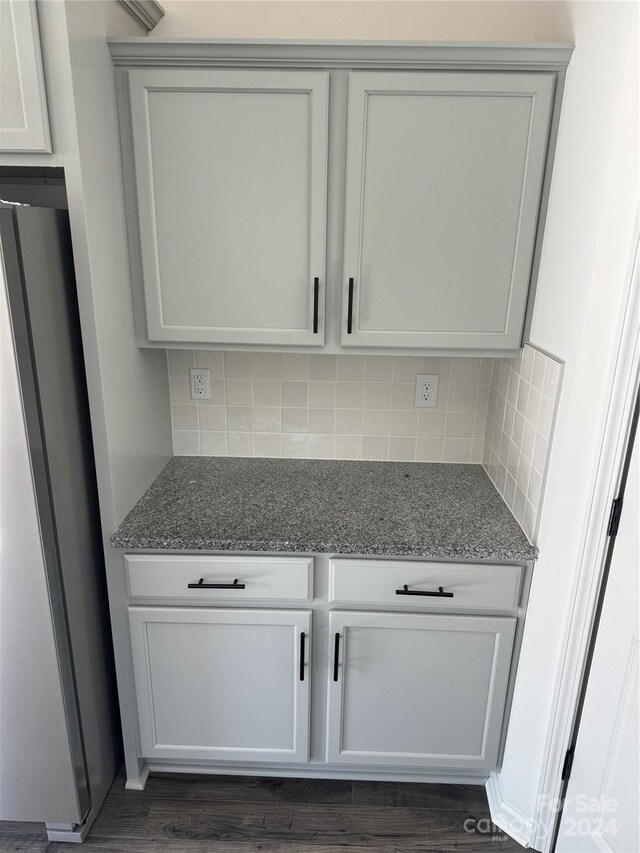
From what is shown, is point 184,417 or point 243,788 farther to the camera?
point 184,417

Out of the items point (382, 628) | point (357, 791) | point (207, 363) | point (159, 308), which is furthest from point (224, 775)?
point (159, 308)

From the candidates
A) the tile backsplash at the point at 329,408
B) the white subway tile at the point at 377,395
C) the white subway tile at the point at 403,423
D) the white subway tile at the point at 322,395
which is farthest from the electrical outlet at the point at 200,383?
the white subway tile at the point at 403,423

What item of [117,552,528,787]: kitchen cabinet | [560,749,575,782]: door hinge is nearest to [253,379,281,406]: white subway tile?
[117,552,528,787]: kitchen cabinet

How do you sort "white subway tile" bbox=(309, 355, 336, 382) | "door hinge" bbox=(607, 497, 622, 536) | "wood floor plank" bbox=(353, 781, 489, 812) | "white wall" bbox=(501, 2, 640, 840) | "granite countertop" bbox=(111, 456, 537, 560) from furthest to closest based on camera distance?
"white subway tile" bbox=(309, 355, 336, 382)
"wood floor plank" bbox=(353, 781, 489, 812)
"granite countertop" bbox=(111, 456, 537, 560)
"door hinge" bbox=(607, 497, 622, 536)
"white wall" bbox=(501, 2, 640, 840)

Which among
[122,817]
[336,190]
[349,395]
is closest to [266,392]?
[349,395]

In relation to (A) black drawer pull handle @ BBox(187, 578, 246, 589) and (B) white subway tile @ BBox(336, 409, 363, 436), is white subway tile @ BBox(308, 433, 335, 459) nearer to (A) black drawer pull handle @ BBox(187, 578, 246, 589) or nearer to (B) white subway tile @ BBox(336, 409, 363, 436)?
(B) white subway tile @ BBox(336, 409, 363, 436)

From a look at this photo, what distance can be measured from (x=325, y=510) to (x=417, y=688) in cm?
61

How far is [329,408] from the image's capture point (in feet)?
6.65

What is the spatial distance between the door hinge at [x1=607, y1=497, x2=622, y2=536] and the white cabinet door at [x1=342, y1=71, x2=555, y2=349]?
58 cm

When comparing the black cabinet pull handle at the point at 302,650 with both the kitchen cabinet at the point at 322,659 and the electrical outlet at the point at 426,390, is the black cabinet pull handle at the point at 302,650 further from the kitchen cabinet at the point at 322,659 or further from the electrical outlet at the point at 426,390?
the electrical outlet at the point at 426,390

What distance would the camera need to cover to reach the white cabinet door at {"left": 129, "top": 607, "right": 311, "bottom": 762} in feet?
5.28

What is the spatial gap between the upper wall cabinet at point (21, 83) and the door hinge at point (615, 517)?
1.57 meters

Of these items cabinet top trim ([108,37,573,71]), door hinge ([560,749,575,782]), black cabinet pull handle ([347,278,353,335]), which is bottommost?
door hinge ([560,749,575,782])

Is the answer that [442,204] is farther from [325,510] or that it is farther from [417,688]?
[417,688]
